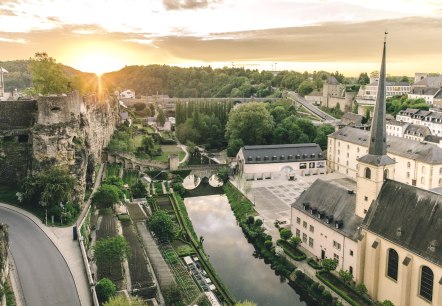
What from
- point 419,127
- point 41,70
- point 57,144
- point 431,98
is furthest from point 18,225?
point 431,98

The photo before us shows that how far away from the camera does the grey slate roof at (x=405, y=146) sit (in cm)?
4778

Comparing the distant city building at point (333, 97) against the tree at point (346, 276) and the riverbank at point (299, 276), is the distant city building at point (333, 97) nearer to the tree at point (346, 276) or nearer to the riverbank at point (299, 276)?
the riverbank at point (299, 276)

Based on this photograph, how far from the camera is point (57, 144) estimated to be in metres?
35.1

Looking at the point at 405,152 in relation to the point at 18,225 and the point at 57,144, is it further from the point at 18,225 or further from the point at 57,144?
the point at 18,225

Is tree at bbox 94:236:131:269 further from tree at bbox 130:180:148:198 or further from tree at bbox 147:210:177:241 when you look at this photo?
tree at bbox 130:180:148:198

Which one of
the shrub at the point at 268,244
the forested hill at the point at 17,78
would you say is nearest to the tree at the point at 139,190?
the shrub at the point at 268,244

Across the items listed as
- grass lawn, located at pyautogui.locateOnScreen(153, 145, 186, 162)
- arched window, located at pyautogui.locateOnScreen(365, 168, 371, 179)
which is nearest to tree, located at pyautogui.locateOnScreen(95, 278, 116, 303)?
arched window, located at pyautogui.locateOnScreen(365, 168, 371, 179)

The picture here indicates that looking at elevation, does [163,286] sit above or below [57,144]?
below

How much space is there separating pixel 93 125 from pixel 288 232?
28861 mm

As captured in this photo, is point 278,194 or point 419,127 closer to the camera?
point 278,194

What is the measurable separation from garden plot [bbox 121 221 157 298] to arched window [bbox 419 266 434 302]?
17112 mm

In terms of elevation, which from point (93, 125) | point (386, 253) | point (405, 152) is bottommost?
point (386, 253)

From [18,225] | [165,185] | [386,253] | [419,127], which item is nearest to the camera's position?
[386,253]

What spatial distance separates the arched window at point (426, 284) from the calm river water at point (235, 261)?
8512 mm
